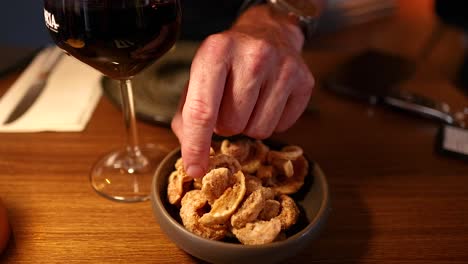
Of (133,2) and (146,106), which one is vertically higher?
(133,2)

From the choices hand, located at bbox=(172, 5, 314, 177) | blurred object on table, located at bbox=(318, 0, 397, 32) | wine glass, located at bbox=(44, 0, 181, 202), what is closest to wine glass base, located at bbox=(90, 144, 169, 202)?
wine glass, located at bbox=(44, 0, 181, 202)

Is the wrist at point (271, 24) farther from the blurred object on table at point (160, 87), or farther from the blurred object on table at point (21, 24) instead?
the blurred object on table at point (21, 24)

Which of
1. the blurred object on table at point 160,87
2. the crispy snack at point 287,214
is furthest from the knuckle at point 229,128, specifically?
the blurred object on table at point 160,87

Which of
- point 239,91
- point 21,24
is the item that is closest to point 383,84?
point 239,91

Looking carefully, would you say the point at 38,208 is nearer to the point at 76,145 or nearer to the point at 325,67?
the point at 76,145

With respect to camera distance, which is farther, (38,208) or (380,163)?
(380,163)

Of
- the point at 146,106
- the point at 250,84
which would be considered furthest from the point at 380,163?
the point at 146,106
